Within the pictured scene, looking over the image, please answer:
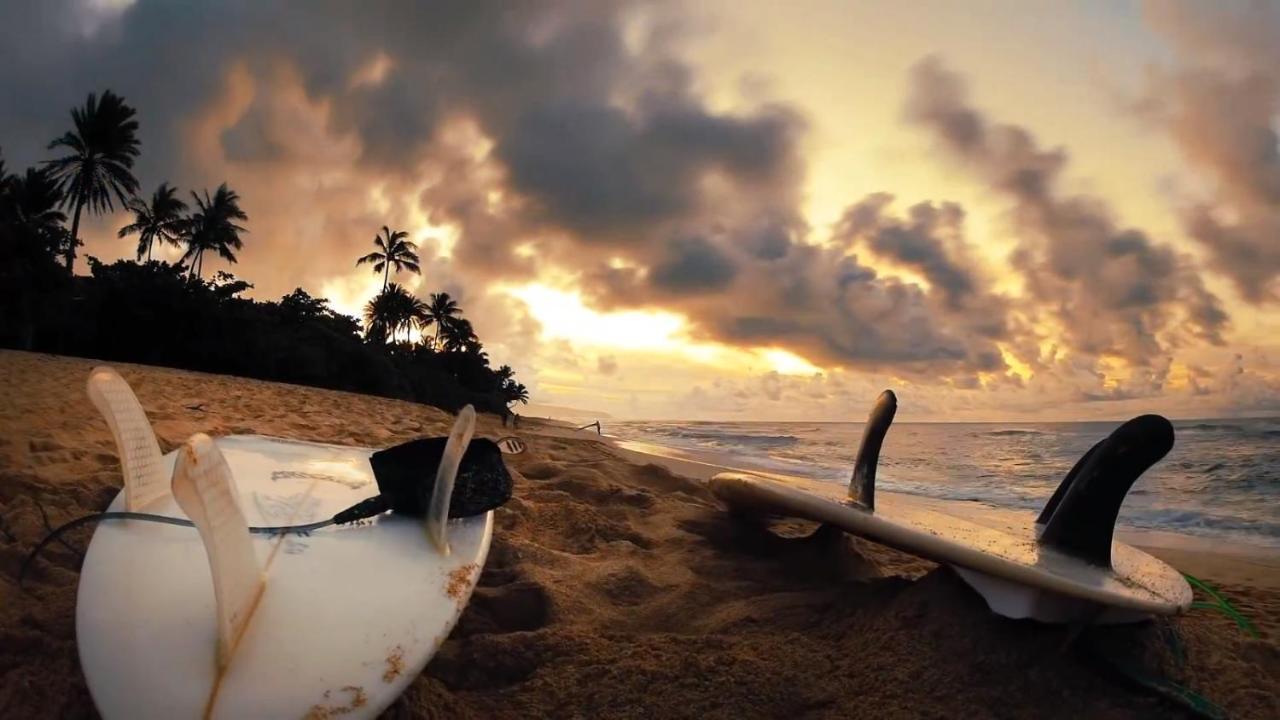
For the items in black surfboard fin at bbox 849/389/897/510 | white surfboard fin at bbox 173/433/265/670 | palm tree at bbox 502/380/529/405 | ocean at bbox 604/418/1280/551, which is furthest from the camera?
palm tree at bbox 502/380/529/405

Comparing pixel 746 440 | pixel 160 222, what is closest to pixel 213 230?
pixel 160 222

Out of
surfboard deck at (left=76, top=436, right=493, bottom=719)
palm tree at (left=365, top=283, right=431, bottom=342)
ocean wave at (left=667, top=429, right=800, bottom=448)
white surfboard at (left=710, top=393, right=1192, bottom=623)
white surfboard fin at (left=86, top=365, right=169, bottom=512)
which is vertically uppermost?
palm tree at (left=365, top=283, right=431, bottom=342)

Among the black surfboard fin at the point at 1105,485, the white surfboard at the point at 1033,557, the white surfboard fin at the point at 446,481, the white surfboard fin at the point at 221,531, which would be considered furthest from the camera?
the black surfboard fin at the point at 1105,485

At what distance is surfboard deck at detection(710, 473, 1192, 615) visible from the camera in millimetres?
1942

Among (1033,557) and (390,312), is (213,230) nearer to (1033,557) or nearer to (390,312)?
(390,312)

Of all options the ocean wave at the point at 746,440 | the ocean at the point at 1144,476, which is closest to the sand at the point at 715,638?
the ocean at the point at 1144,476

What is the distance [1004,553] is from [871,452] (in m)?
0.97

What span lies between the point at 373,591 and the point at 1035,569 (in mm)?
1879

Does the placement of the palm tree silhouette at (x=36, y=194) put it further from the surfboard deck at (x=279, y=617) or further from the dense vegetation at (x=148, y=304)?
the surfboard deck at (x=279, y=617)

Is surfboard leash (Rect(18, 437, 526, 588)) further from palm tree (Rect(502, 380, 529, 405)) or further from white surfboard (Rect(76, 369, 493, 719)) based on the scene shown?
palm tree (Rect(502, 380, 529, 405))

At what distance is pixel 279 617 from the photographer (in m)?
1.60

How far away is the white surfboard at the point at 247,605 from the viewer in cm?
141

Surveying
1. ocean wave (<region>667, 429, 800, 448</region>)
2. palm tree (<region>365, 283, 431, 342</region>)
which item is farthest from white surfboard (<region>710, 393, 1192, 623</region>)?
palm tree (<region>365, 283, 431, 342</region>)

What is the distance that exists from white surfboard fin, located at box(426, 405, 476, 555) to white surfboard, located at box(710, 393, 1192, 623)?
1309 millimetres
